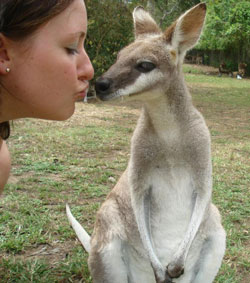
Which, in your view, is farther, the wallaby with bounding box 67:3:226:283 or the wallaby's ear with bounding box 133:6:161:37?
the wallaby's ear with bounding box 133:6:161:37

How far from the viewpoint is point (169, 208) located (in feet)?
7.43

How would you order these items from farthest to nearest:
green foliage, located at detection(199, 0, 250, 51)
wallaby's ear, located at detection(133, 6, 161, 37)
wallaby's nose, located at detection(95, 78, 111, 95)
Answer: green foliage, located at detection(199, 0, 250, 51)
wallaby's ear, located at detection(133, 6, 161, 37)
wallaby's nose, located at detection(95, 78, 111, 95)

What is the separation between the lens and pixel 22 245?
2768mm

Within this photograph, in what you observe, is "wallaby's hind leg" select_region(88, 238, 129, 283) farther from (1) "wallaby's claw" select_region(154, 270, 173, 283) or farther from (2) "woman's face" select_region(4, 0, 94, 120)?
(2) "woman's face" select_region(4, 0, 94, 120)

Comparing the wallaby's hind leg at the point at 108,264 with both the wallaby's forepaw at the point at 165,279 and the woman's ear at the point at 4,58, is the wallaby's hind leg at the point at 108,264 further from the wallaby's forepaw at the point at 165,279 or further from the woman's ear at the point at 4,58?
the woman's ear at the point at 4,58

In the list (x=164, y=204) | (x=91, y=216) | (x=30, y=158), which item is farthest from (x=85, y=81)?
(x=30, y=158)

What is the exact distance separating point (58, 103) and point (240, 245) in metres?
1.89

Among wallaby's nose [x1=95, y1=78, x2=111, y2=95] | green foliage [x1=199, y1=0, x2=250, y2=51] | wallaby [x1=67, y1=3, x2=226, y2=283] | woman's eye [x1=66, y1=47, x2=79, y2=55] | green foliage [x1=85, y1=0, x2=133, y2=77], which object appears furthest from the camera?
green foliage [x1=199, y1=0, x2=250, y2=51]

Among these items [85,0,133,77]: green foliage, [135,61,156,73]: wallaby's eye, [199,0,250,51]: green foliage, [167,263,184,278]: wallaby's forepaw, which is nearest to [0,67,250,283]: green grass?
[167,263,184,278]: wallaby's forepaw

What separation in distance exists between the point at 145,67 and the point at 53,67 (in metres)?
0.72

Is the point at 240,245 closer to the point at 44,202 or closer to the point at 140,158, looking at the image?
the point at 140,158

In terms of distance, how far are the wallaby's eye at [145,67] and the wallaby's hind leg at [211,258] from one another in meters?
0.98

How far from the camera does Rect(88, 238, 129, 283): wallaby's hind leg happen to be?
7.17ft

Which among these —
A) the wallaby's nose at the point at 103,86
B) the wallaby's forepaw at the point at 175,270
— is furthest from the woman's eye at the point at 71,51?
the wallaby's forepaw at the point at 175,270
